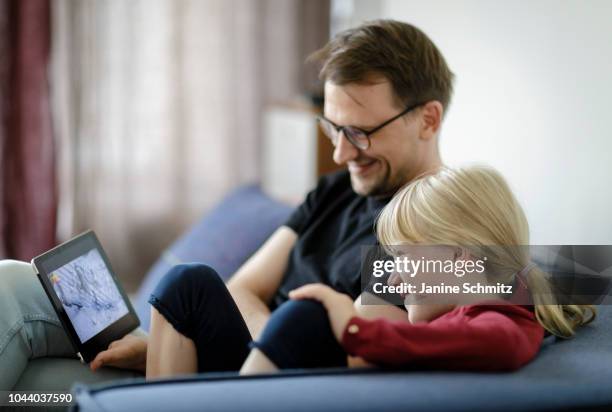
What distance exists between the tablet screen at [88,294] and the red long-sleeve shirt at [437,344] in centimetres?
58

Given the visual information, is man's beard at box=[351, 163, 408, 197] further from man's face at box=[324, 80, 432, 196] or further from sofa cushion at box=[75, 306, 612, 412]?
sofa cushion at box=[75, 306, 612, 412]

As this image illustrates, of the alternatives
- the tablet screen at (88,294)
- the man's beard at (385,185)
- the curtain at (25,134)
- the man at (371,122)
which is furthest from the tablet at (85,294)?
the curtain at (25,134)

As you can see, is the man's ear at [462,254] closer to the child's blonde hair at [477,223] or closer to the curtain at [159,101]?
the child's blonde hair at [477,223]

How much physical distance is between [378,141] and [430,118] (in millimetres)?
131

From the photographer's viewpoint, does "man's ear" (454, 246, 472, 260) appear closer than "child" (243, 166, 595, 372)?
No

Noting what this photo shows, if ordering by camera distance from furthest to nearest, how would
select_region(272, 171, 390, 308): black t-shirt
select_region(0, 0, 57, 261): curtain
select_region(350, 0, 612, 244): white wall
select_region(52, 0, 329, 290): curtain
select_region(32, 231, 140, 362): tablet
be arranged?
select_region(52, 0, 329, 290): curtain < select_region(0, 0, 57, 261): curtain < select_region(272, 171, 390, 308): black t-shirt < select_region(350, 0, 612, 244): white wall < select_region(32, 231, 140, 362): tablet

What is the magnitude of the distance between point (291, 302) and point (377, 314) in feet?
1.01

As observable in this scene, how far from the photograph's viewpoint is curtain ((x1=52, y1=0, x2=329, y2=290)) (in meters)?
3.22

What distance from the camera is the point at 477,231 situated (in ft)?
4.51

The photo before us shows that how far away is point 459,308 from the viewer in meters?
1.34

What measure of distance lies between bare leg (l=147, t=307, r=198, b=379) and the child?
7.7 inches

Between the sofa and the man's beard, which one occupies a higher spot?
the man's beard

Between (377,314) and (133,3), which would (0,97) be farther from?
(377,314)

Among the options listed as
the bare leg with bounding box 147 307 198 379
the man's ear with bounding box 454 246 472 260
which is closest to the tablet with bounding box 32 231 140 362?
the bare leg with bounding box 147 307 198 379
